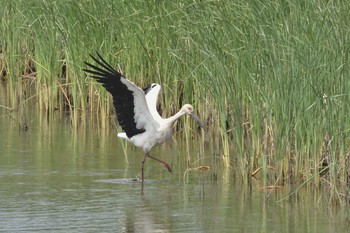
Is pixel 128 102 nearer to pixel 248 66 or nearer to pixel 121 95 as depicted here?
pixel 121 95

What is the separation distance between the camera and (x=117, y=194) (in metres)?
9.83

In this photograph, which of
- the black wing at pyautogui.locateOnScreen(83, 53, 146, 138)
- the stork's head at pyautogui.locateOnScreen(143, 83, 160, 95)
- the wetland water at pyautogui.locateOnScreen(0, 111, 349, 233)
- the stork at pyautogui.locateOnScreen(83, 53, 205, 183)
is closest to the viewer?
the wetland water at pyautogui.locateOnScreen(0, 111, 349, 233)

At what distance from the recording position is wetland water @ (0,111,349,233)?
8.48 meters

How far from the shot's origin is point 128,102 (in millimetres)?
10883

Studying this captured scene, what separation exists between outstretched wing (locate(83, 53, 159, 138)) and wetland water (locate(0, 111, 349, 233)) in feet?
1.48

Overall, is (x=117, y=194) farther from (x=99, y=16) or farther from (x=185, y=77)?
(x=99, y=16)

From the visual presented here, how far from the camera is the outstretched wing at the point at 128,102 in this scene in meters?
10.6

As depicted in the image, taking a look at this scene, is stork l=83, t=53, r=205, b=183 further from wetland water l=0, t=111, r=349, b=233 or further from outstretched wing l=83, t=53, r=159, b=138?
wetland water l=0, t=111, r=349, b=233

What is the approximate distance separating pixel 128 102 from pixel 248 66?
149cm

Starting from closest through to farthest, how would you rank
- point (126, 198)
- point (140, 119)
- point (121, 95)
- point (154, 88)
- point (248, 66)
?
point (126, 198) → point (248, 66) → point (121, 95) → point (140, 119) → point (154, 88)

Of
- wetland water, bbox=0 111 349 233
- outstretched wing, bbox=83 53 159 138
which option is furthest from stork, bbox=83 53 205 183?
wetland water, bbox=0 111 349 233

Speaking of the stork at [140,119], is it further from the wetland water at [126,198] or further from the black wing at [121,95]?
the wetland water at [126,198]

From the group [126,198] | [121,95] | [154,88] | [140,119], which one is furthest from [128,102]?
[126,198]

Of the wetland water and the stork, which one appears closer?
the wetland water
